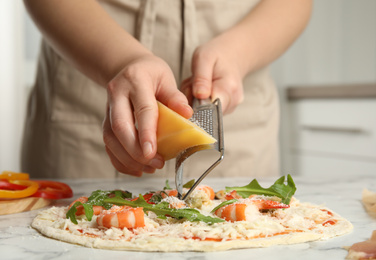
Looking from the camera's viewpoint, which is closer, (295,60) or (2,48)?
(2,48)

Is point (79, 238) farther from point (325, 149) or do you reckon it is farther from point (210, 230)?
point (325, 149)

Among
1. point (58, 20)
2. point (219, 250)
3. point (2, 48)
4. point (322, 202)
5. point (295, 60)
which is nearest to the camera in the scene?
point (219, 250)

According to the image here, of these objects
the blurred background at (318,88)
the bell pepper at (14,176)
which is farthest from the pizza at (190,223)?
the blurred background at (318,88)

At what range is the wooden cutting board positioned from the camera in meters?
1.01

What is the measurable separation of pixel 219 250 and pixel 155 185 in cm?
63

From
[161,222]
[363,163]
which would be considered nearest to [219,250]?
[161,222]

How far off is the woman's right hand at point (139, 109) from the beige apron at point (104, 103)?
41cm

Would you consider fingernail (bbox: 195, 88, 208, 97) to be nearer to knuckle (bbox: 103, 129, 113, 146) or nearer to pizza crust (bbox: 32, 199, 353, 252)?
knuckle (bbox: 103, 129, 113, 146)

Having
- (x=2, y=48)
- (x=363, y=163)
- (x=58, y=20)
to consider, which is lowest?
(x=363, y=163)

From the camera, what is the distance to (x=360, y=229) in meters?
0.88

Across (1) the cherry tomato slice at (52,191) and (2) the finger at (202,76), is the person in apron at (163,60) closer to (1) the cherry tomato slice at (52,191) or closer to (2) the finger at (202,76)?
(2) the finger at (202,76)

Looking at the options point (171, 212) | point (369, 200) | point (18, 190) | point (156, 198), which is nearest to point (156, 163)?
point (156, 198)

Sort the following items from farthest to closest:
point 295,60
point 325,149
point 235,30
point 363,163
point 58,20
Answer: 1. point 295,60
2. point 325,149
3. point 363,163
4. point 235,30
5. point 58,20

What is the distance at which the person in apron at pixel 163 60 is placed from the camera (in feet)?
4.07
